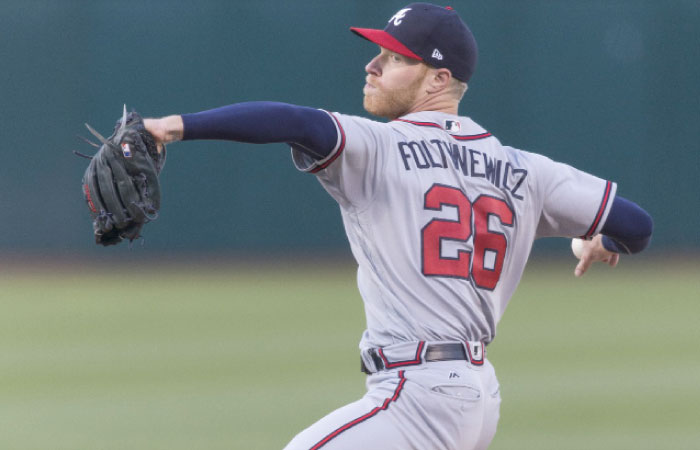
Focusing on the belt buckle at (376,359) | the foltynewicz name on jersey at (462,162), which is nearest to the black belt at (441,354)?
the belt buckle at (376,359)

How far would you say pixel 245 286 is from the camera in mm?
11977

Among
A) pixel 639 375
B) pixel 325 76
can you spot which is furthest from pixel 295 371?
pixel 325 76

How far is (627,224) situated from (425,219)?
2.86 feet

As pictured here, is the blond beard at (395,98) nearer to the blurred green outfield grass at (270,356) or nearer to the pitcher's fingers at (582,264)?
the pitcher's fingers at (582,264)

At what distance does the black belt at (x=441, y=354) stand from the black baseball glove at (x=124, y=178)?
79 cm

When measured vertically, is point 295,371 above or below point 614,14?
below

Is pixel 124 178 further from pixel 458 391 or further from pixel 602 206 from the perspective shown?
pixel 602 206

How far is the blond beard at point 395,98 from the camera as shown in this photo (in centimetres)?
356

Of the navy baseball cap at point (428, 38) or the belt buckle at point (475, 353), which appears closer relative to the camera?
the belt buckle at point (475, 353)

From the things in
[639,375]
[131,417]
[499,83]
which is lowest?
[639,375]

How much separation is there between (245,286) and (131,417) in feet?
17.2

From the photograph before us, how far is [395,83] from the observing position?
3.56m

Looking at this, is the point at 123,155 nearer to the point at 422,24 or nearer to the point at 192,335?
the point at 422,24

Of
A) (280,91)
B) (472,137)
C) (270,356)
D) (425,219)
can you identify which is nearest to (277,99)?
(280,91)
